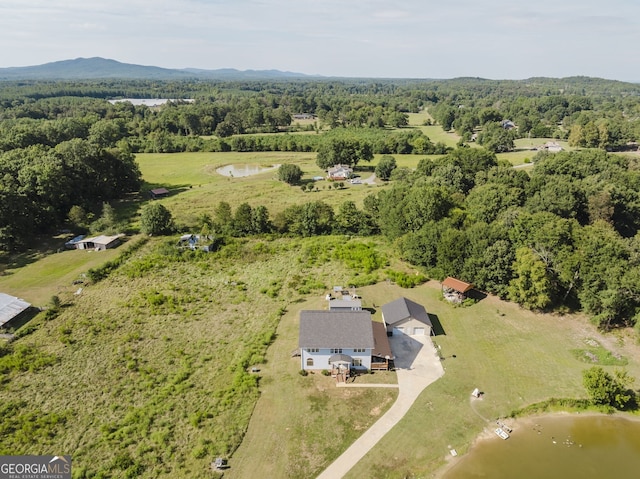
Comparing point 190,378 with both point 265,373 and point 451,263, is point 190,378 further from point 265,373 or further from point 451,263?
point 451,263

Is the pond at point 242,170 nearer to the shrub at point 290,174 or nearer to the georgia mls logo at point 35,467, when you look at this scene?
the shrub at point 290,174

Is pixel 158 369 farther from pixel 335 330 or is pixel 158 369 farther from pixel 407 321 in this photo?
pixel 407 321

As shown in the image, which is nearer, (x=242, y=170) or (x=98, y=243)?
(x=98, y=243)

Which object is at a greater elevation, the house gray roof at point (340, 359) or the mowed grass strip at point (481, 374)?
the house gray roof at point (340, 359)

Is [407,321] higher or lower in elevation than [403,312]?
lower

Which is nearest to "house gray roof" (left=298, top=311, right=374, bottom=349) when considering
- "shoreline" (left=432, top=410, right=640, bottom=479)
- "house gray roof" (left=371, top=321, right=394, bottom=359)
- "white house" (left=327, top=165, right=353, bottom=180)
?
"house gray roof" (left=371, top=321, right=394, bottom=359)

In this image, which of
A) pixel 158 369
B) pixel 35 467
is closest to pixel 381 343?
pixel 158 369

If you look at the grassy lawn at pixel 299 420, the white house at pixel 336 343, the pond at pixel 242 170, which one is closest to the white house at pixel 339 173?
the pond at pixel 242 170
